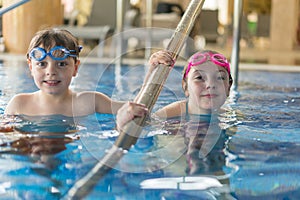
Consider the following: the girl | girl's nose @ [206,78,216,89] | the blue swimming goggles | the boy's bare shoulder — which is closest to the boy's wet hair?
the blue swimming goggles

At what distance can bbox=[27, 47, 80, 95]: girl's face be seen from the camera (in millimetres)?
3186

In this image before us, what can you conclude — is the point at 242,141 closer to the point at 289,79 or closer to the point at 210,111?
the point at 210,111

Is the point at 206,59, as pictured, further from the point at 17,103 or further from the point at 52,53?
the point at 17,103

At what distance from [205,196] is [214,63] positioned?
1567 millimetres

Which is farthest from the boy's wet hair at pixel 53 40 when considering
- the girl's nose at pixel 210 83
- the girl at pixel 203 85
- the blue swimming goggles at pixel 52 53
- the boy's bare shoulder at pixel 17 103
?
the girl's nose at pixel 210 83

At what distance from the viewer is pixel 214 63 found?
3383 mm

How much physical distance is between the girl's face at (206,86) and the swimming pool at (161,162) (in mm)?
153

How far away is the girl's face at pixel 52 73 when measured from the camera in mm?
3186

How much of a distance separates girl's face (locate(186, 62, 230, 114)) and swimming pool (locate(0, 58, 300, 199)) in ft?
0.50

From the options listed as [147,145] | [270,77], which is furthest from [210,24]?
[147,145]

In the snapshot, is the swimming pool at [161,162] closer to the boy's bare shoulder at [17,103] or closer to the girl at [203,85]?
the girl at [203,85]

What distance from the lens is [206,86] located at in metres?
3.25

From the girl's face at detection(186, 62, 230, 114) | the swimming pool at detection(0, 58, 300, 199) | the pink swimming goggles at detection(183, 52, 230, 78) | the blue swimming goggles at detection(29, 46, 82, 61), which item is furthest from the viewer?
the pink swimming goggles at detection(183, 52, 230, 78)

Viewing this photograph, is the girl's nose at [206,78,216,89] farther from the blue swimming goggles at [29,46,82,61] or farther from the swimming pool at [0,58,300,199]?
the blue swimming goggles at [29,46,82,61]
